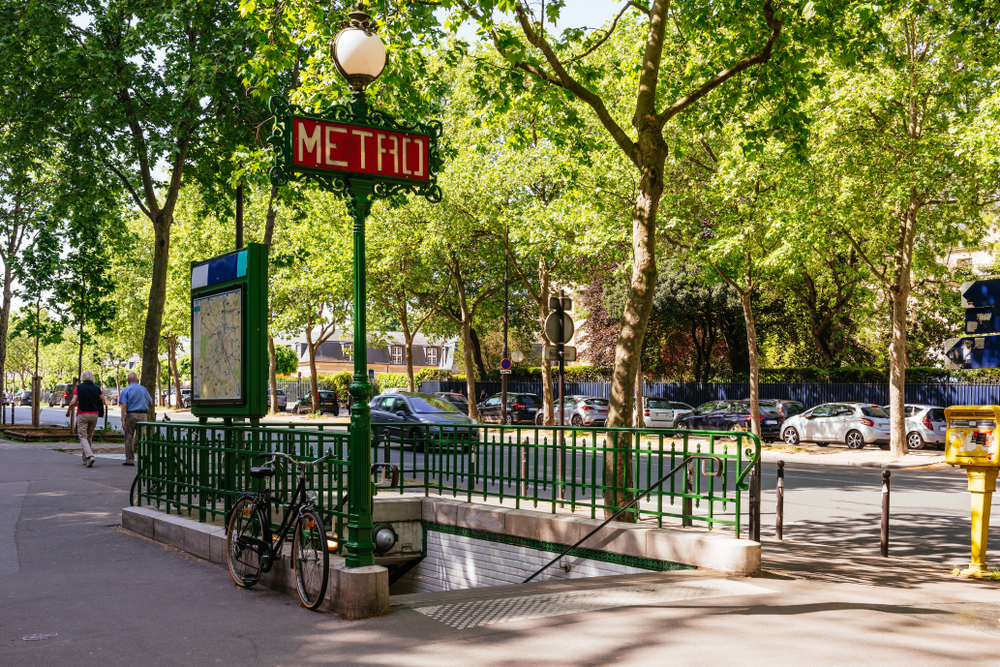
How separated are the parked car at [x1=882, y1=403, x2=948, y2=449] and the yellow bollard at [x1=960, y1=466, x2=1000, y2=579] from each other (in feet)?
60.1

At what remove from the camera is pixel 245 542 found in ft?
24.2

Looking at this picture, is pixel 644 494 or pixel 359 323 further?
pixel 644 494

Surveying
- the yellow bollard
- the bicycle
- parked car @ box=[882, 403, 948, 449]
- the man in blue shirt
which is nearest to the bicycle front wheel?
the bicycle

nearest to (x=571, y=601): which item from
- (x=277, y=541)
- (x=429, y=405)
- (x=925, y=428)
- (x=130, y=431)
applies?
(x=277, y=541)

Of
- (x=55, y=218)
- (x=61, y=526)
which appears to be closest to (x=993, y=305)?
(x=61, y=526)

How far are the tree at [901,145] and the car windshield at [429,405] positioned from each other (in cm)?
1099

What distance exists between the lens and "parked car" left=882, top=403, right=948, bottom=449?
25.1m

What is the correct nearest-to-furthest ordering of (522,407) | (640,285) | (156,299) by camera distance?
(640,285), (156,299), (522,407)

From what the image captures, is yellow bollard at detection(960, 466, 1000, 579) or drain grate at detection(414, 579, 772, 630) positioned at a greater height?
yellow bollard at detection(960, 466, 1000, 579)

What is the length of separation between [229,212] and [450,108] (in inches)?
404

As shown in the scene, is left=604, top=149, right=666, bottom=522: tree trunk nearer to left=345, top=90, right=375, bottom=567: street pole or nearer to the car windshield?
left=345, top=90, right=375, bottom=567: street pole

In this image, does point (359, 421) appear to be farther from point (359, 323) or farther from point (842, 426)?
point (842, 426)

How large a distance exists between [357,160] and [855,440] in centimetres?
2399

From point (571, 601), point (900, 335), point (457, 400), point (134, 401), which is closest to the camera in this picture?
point (571, 601)
